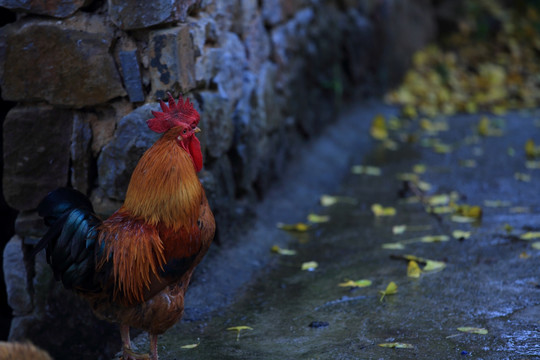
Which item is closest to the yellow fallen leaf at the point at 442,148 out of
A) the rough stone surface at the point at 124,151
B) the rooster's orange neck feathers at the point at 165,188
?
the rough stone surface at the point at 124,151

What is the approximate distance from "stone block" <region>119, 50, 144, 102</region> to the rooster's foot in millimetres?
1193

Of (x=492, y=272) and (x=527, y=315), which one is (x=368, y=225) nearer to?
(x=492, y=272)

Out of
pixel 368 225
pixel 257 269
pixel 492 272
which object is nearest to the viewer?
pixel 492 272

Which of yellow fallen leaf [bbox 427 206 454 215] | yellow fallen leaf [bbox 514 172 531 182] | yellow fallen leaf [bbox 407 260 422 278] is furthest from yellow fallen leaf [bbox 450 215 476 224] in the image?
yellow fallen leaf [bbox 514 172 531 182]

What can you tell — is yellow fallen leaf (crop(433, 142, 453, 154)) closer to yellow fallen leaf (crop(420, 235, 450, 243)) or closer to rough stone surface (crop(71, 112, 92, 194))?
yellow fallen leaf (crop(420, 235, 450, 243))

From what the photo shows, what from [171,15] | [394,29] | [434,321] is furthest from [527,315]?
[394,29]

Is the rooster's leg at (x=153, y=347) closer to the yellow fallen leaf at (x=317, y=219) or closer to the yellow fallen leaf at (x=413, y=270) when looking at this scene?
the yellow fallen leaf at (x=413, y=270)

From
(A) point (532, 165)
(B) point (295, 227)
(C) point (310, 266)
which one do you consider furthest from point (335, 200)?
(A) point (532, 165)

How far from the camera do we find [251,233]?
4156 mm

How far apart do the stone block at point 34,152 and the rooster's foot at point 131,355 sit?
941 millimetres

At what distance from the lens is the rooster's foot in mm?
2725

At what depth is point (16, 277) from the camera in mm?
3186

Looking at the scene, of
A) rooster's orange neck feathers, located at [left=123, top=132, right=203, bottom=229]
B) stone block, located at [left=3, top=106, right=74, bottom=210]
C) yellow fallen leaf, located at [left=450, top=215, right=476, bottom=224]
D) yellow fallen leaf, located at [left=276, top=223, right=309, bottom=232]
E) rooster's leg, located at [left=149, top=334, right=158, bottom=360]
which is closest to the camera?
rooster's orange neck feathers, located at [left=123, top=132, right=203, bottom=229]

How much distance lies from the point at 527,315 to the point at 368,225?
167cm
